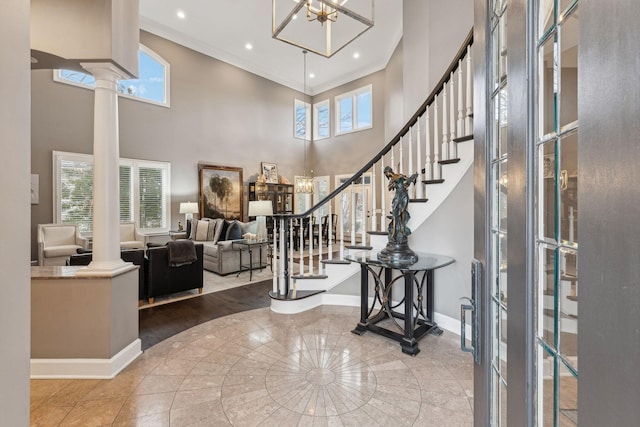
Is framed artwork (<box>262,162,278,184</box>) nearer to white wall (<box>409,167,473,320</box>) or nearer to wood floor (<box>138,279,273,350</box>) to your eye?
wood floor (<box>138,279,273,350</box>)

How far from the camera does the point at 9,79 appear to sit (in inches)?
34.1

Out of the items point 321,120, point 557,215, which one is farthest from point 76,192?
point 557,215

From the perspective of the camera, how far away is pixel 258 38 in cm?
753

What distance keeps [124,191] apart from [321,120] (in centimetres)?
658

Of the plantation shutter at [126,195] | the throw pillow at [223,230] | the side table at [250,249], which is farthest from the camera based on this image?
the plantation shutter at [126,195]

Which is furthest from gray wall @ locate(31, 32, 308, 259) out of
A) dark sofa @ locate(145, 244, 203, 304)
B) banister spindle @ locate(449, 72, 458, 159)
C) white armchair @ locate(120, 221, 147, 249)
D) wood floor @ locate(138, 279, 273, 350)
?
banister spindle @ locate(449, 72, 458, 159)

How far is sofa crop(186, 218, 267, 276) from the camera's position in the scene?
219 inches

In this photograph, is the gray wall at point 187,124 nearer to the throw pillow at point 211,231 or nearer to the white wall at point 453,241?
the throw pillow at point 211,231

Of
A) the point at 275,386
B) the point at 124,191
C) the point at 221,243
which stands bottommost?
the point at 275,386

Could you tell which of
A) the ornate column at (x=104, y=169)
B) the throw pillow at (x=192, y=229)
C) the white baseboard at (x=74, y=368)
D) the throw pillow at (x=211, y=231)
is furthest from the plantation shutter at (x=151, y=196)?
the white baseboard at (x=74, y=368)

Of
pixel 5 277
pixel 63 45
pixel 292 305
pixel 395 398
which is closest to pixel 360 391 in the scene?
pixel 395 398

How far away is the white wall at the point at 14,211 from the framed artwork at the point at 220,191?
7.17m

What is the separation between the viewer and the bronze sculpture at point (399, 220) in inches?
112

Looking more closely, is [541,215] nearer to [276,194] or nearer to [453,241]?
[453,241]
